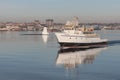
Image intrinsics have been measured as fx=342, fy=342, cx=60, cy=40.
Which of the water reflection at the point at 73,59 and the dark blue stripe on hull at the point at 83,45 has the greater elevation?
the water reflection at the point at 73,59

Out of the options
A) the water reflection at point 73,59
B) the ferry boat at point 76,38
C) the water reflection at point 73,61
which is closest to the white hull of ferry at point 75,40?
the ferry boat at point 76,38

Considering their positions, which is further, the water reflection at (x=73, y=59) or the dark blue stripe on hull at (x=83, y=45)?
the dark blue stripe on hull at (x=83, y=45)

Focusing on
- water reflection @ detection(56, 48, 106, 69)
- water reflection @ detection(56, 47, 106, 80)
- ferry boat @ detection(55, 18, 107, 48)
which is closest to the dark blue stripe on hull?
ferry boat @ detection(55, 18, 107, 48)

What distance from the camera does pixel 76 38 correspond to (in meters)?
51.8

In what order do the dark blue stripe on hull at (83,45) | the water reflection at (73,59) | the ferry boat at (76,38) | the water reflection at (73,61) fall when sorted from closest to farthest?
the water reflection at (73,61)
the water reflection at (73,59)
the dark blue stripe on hull at (83,45)
the ferry boat at (76,38)

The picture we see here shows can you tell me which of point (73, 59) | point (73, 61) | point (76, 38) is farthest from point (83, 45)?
point (73, 61)

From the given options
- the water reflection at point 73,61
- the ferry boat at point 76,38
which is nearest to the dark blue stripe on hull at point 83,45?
the ferry boat at point 76,38

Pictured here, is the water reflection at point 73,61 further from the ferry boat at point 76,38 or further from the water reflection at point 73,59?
the ferry boat at point 76,38

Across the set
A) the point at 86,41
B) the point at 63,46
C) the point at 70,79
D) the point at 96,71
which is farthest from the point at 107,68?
the point at 86,41

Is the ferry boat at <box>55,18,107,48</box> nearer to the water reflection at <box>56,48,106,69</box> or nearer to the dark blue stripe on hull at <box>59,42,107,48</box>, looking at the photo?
the dark blue stripe on hull at <box>59,42,107,48</box>

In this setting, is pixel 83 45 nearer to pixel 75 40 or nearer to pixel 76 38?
pixel 76 38

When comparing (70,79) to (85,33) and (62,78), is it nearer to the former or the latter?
(62,78)

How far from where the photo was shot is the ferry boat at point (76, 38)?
50625mm

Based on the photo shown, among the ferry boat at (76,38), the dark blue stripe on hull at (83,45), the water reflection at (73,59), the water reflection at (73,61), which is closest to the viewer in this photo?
the water reflection at (73,61)
